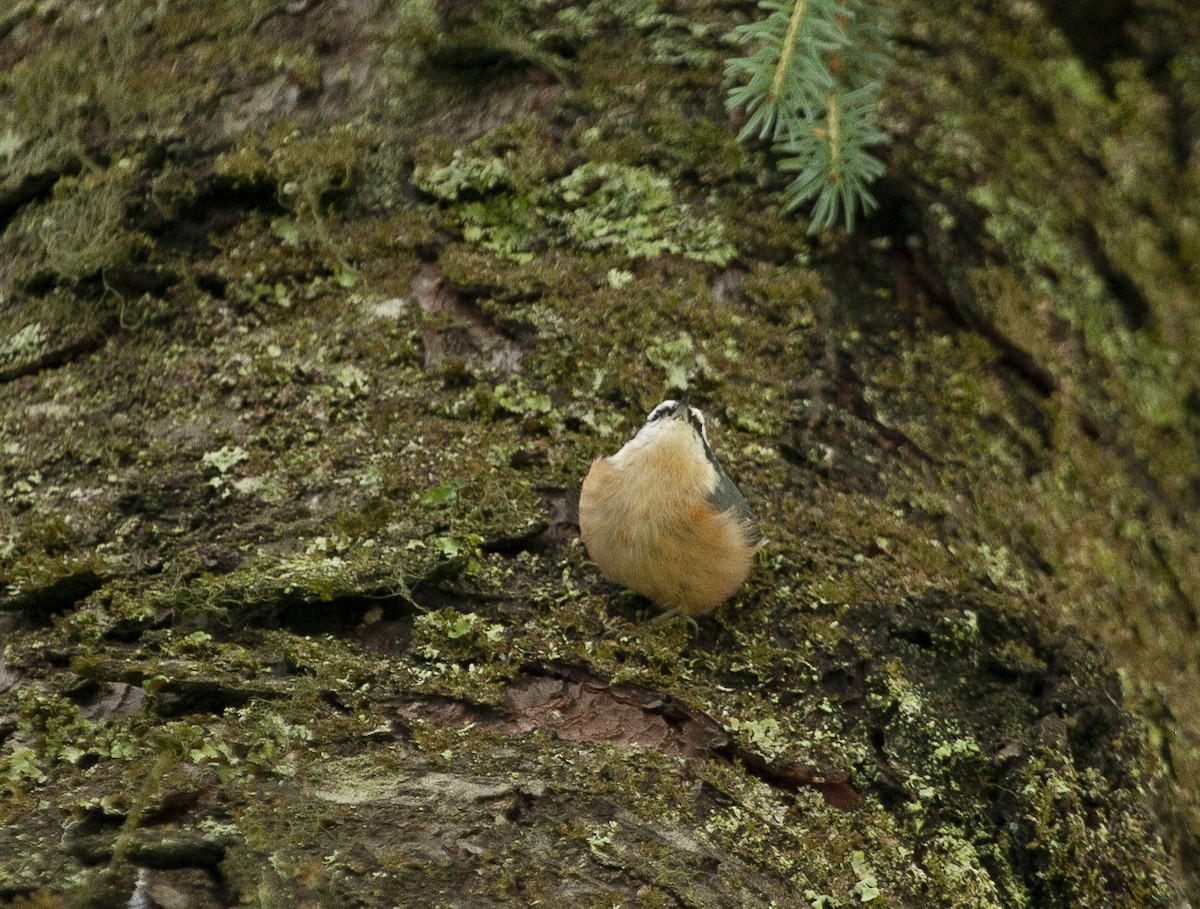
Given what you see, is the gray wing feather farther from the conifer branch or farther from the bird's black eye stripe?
the conifer branch

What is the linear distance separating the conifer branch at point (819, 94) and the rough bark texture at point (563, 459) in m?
0.14

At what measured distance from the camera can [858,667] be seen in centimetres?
247

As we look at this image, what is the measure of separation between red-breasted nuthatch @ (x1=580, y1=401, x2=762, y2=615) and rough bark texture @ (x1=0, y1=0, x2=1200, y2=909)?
7 centimetres

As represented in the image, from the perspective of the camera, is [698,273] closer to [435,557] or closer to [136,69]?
[435,557]

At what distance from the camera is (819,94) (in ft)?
9.74

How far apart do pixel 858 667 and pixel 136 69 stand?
8.62ft

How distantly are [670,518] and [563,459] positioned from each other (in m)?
0.29

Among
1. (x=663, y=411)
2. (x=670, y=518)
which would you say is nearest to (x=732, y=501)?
(x=670, y=518)

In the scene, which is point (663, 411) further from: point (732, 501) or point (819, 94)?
point (819, 94)

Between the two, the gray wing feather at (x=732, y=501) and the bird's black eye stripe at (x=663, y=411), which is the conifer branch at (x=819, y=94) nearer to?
the bird's black eye stripe at (x=663, y=411)

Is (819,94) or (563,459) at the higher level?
(819,94)

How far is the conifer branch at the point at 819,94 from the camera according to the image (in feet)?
9.41

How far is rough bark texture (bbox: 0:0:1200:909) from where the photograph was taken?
2.04 m

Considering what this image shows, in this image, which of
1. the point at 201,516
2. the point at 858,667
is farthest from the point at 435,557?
the point at 858,667
